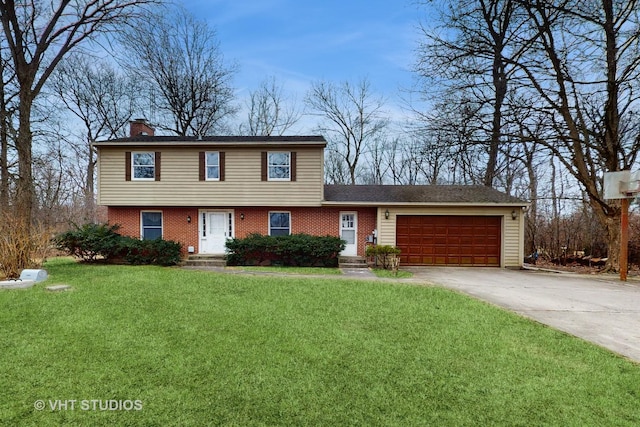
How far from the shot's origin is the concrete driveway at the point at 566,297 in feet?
16.4

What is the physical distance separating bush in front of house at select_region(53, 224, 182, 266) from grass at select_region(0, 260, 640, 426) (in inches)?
233

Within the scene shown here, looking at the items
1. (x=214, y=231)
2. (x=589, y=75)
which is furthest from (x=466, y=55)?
(x=214, y=231)

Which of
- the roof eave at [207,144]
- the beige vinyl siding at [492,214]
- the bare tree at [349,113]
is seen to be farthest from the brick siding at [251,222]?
the bare tree at [349,113]

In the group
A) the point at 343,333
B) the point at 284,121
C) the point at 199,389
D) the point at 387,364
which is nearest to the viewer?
the point at 199,389

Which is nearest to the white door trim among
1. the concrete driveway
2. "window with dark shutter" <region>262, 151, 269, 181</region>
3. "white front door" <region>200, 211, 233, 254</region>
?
"white front door" <region>200, 211, 233, 254</region>

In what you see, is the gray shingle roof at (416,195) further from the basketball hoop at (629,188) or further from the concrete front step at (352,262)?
the basketball hoop at (629,188)

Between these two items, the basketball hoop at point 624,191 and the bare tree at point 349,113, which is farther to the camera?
the bare tree at point 349,113

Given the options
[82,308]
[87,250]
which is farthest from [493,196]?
[87,250]

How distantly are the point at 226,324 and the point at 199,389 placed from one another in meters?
1.94

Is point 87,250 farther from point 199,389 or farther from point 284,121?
point 284,121

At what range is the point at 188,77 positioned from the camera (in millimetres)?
22906

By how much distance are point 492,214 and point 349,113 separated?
15.2 meters

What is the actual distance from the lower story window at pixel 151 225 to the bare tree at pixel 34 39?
3.68 meters

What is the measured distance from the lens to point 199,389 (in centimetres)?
317
